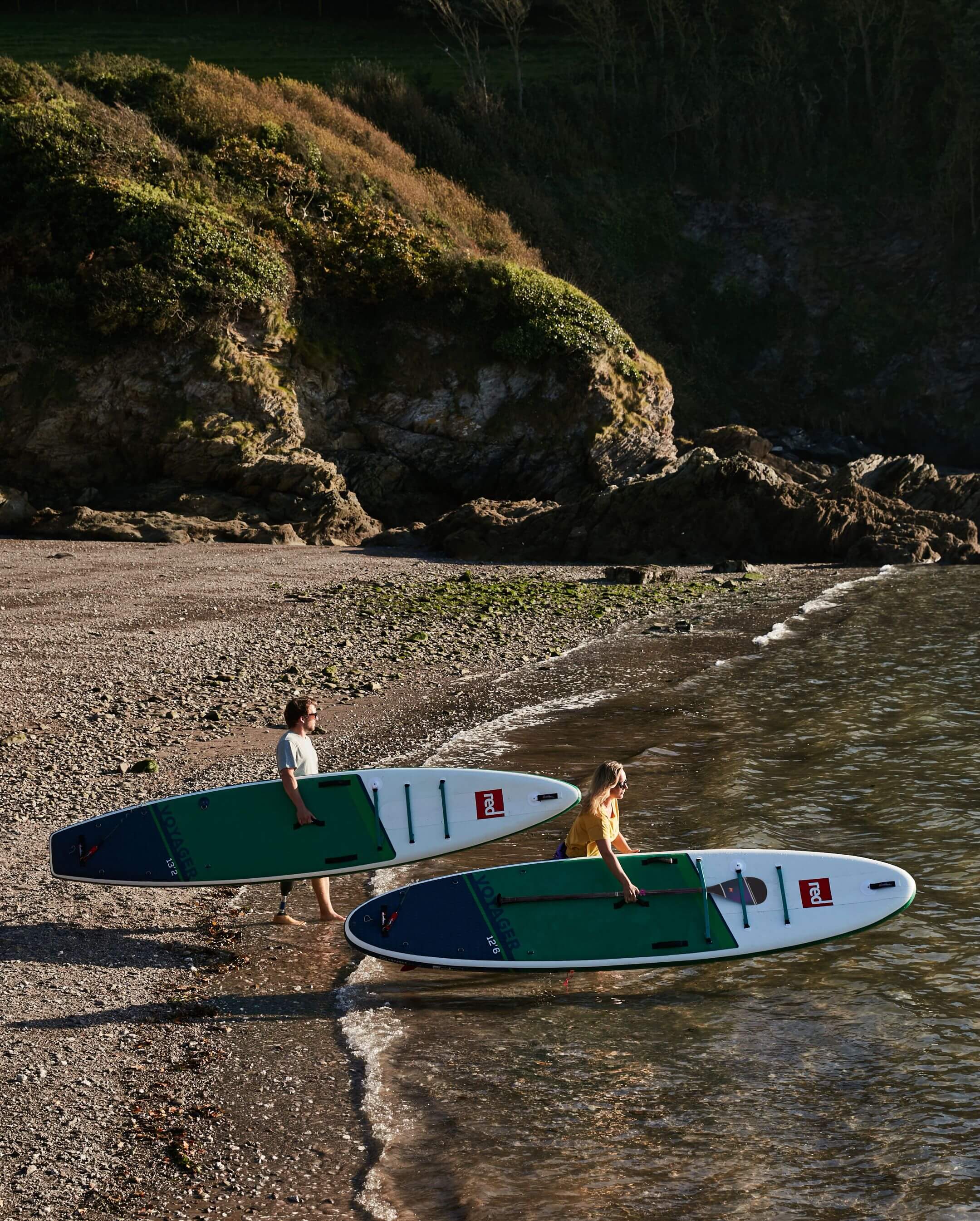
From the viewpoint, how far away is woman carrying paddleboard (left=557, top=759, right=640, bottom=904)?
824 cm

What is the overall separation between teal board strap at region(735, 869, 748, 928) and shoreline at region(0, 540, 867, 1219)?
311 centimetres

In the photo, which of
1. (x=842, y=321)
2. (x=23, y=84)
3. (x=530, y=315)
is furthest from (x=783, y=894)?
(x=842, y=321)

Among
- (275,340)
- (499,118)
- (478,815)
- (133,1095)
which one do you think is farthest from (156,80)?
(133,1095)

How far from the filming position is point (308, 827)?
31.4 feet

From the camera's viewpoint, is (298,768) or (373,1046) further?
(298,768)

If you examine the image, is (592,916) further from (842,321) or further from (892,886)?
(842,321)

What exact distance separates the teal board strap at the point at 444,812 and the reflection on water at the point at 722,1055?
852 mm

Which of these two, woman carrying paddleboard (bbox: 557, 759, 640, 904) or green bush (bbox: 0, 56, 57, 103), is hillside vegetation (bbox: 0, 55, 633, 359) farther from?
woman carrying paddleboard (bbox: 557, 759, 640, 904)

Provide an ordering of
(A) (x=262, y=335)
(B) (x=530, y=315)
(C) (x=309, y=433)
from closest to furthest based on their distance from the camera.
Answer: (A) (x=262, y=335) → (C) (x=309, y=433) → (B) (x=530, y=315)

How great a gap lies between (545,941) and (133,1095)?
3.12 meters

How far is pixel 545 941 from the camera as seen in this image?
821 centimetres

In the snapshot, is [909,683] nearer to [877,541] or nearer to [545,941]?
[545,941]

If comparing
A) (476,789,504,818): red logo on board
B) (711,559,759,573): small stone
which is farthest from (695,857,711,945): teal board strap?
(711,559,759,573): small stone

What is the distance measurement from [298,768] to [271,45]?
55.4 meters
